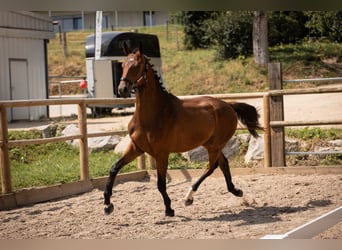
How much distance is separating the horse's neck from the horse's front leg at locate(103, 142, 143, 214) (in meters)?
0.23

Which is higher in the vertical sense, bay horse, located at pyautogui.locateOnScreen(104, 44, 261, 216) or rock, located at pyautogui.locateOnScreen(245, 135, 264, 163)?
bay horse, located at pyautogui.locateOnScreen(104, 44, 261, 216)

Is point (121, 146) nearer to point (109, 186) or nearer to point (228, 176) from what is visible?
point (228, 176)

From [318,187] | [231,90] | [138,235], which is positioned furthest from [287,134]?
[231,90]

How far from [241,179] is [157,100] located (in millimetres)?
1565

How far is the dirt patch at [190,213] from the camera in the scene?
3.89 m

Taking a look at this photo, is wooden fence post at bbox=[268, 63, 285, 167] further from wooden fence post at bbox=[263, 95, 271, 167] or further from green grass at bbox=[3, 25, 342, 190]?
green grass at bbox=[3, 25, 342, 190]

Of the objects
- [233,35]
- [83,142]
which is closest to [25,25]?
[233,35]

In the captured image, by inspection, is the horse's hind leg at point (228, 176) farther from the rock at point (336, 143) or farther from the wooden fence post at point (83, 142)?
the rock at point (336, 143)

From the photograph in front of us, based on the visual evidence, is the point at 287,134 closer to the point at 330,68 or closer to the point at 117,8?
the point at 117,8

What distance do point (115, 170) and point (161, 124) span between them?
47 cm

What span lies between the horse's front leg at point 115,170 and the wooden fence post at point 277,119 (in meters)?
1.92

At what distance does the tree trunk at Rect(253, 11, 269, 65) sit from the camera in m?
10.4

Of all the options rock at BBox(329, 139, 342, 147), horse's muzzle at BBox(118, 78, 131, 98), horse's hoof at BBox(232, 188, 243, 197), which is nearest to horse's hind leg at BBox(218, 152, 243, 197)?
horse's hoof at BBox(232, 188, 243, 197)

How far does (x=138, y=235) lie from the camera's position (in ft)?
12.6
